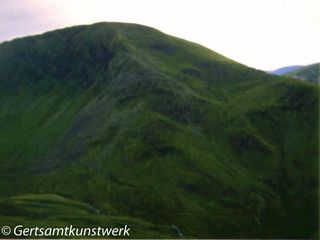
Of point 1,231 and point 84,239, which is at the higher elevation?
point 84,239

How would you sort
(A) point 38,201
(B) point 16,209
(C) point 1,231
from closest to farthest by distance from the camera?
(C) point 1,231 → (B) point 16,209 → (A) point 38,201

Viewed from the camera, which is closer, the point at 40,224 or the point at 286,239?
the point at 40,224

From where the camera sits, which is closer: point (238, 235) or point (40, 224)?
point (40, 224)

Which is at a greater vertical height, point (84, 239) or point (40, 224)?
point (84, 239)

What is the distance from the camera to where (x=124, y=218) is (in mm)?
194125

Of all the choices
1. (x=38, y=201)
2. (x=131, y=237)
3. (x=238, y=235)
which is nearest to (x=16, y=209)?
(x=38, y=201)

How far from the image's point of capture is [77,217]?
7072 inches

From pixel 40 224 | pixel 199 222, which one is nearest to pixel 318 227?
pixel 199 222

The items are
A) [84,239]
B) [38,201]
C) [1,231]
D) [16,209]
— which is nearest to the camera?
[84,239]

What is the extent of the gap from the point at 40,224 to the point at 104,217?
A: 32.0 meters

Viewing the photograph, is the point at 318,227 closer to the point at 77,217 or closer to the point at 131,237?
the point at 131,237

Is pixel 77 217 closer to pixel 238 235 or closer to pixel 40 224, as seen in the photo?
pixel 40 224

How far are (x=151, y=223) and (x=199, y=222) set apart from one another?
59.9ft

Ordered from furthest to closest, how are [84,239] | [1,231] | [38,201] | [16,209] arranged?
[38,201] → [16,209] → [1,231] → [84,239]
